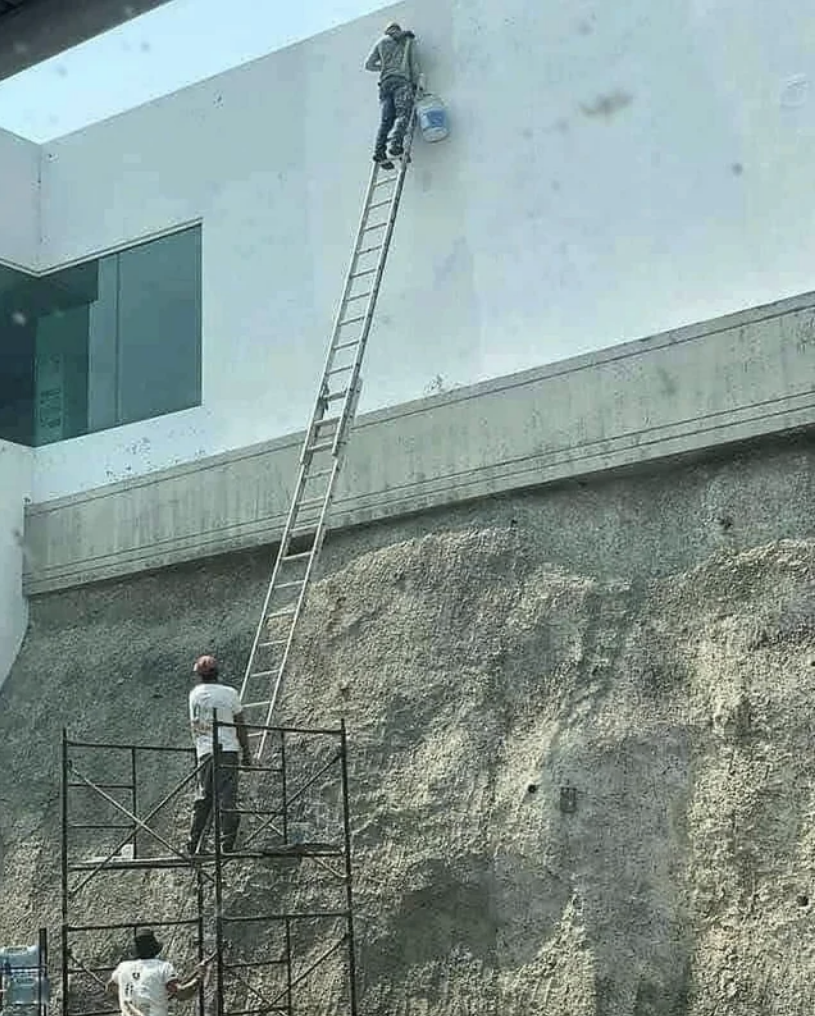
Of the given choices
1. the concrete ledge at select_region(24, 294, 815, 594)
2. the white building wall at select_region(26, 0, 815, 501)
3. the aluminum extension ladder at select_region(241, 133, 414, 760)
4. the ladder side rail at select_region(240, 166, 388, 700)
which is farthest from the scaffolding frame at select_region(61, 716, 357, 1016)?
the white building wall at select_region(26, 0, 815, 501)

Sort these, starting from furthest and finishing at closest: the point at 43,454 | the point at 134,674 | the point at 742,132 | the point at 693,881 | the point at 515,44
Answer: the point at 43,454 → the point at 134,674 → the point at 515,44 → the point at 742,132 → the point at 693,881

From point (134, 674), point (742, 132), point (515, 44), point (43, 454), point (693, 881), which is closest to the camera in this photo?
point (693, 881)

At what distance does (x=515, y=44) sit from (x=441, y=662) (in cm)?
533

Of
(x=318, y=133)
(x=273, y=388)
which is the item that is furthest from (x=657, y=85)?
(x=273, y=388)

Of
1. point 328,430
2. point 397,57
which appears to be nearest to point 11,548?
point 328,430

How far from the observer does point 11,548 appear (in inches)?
576

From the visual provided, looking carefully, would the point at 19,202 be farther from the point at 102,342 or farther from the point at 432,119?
the point at 432,119

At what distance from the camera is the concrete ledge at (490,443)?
10.5 meters

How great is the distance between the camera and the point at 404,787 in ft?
36.4

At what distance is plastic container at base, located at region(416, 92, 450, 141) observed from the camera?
12617mm

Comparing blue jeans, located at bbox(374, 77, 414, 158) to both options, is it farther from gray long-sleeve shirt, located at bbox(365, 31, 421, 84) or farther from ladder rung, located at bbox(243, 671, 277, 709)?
ladder rung, located at bbox(243, 671, 277, 709)

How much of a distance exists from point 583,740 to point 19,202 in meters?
8.99

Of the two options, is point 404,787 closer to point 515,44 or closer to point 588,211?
point 588,211

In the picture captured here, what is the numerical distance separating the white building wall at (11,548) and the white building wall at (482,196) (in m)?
0.24
